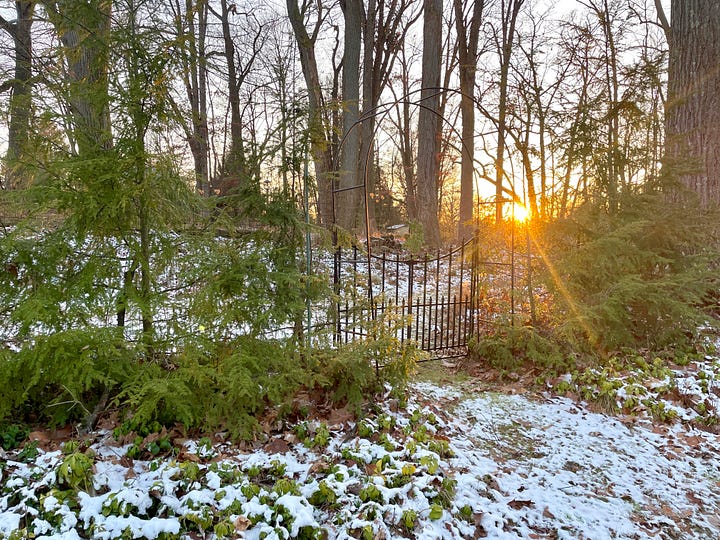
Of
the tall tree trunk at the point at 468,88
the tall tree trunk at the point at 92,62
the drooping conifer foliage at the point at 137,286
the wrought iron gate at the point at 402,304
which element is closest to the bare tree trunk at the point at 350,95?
the wrought iron gate at the point at 402,304

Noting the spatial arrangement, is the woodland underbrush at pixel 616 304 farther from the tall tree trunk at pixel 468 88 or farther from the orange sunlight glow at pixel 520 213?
the tall tree trunk at pixel 468 88

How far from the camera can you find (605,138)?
18.2 ft

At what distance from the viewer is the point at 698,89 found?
19.8 ft

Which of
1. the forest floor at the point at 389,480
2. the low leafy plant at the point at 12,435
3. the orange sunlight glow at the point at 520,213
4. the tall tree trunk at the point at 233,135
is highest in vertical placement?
the tall tree trunk at the point at 233,135

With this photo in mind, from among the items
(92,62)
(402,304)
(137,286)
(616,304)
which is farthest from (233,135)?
(616,304)

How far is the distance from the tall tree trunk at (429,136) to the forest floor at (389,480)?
8.10m

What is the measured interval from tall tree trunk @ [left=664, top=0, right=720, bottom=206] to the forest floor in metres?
3.86

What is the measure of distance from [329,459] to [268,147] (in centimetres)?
243

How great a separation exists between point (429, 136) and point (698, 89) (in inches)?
243

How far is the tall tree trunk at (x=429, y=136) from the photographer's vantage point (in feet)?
36.4

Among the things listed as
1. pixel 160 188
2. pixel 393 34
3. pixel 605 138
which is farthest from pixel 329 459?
pixel 393 34

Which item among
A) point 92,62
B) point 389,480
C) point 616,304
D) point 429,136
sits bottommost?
point 389,480

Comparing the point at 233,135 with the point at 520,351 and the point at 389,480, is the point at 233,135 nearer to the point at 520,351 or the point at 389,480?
the point at 389,480

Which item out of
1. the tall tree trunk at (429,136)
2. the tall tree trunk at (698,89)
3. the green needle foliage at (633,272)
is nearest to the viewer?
the green needle foliage at (633,272)
